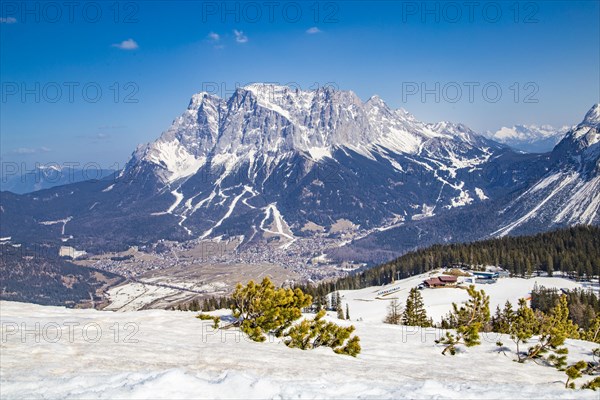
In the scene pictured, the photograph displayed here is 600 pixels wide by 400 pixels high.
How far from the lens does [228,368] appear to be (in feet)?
46.2

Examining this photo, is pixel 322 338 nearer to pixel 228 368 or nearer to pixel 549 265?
pixel 228 368

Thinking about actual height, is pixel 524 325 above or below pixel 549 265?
above

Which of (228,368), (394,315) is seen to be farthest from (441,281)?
(228,368)

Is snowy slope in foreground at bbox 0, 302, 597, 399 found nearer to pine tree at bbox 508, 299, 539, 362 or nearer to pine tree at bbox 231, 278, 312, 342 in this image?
pine tree at bbox 231, 278, 312, 342

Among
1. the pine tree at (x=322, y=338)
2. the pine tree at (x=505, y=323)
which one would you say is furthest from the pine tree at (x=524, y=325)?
the pine tree at (x=322, y=338)

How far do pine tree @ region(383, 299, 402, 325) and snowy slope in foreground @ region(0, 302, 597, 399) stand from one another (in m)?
57.1

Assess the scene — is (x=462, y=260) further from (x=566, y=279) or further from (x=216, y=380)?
(x=216, y=380)

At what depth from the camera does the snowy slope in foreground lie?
11203 mm

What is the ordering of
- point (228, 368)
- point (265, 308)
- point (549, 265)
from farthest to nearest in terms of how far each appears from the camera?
1. point (549, 265)
2. point (265, 308)
3. point (228, 368)

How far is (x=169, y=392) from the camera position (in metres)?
10.7

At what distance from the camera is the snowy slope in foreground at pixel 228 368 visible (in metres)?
11.2

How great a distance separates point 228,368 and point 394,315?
238ft

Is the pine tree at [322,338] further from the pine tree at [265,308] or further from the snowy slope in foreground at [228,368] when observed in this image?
the pine tree at [265,308]

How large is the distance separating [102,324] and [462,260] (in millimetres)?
142715
